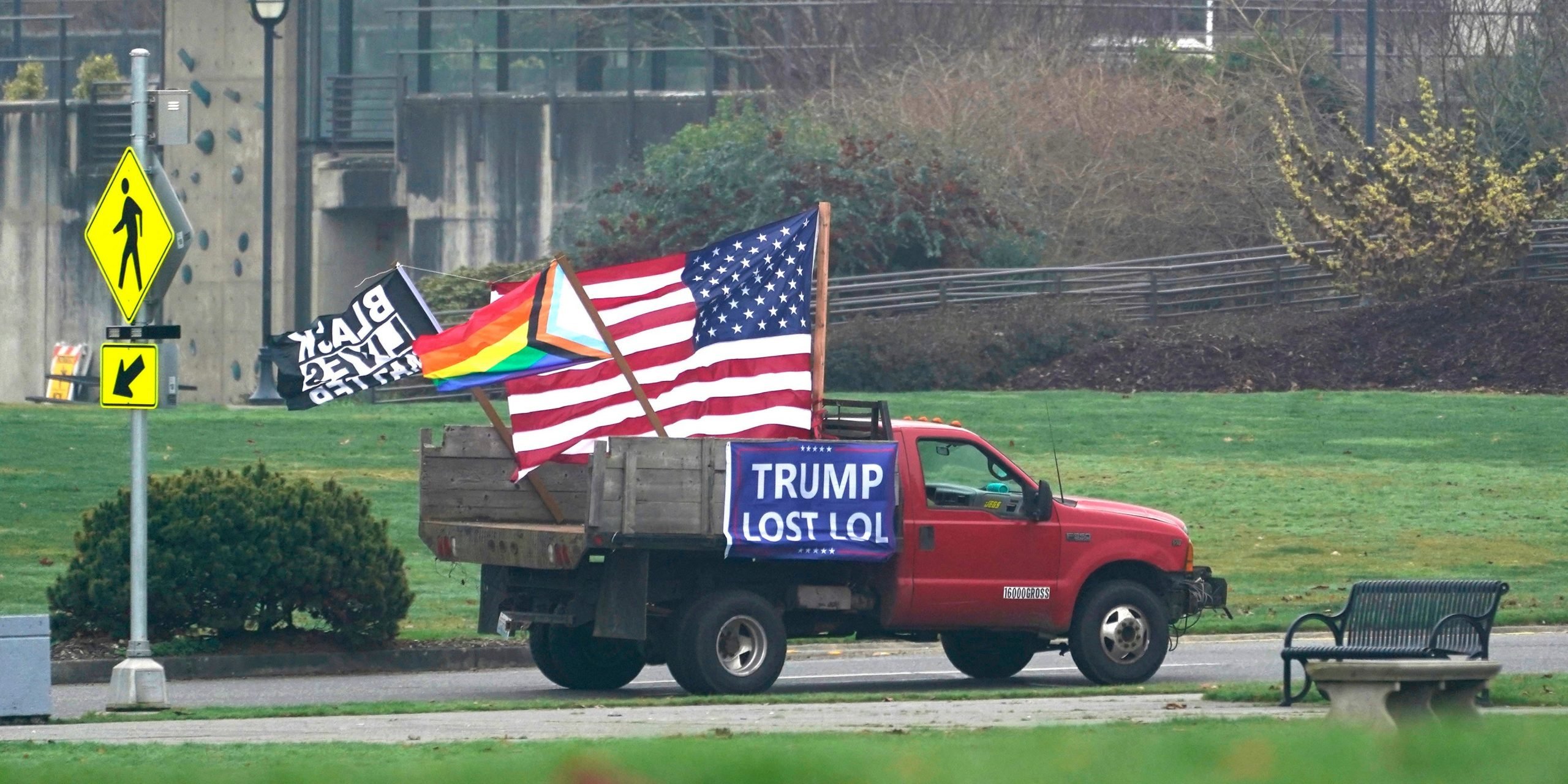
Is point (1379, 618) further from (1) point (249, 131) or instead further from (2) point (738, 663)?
(1) point (249, 131)

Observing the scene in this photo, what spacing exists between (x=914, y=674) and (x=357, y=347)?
504 cm

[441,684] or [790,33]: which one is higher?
[790,33]

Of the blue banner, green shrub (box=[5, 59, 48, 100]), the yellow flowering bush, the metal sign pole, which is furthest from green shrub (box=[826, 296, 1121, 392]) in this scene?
the metal sign pole

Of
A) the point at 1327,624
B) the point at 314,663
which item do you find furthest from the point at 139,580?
the point at 1327,624

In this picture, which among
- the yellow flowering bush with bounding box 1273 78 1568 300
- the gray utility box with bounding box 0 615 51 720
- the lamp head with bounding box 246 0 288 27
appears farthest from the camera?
the yellow flowering bush with bounding box 1273 78 1568 300

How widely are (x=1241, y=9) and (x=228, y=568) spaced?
132 feet

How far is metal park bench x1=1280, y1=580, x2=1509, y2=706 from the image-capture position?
13.9m

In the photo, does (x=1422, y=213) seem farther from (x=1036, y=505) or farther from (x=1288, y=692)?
(x=1288, y=692)

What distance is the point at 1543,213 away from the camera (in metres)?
42.3

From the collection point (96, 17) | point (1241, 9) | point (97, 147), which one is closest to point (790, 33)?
point (1241, 9)

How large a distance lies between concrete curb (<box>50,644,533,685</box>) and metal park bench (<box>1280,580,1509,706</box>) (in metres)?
6.48

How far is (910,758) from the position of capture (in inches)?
356

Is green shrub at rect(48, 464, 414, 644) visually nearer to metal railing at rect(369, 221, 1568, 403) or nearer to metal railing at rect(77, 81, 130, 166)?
metal railing at rect(369, 221, 1568, 403)

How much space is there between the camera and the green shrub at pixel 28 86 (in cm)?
4869
